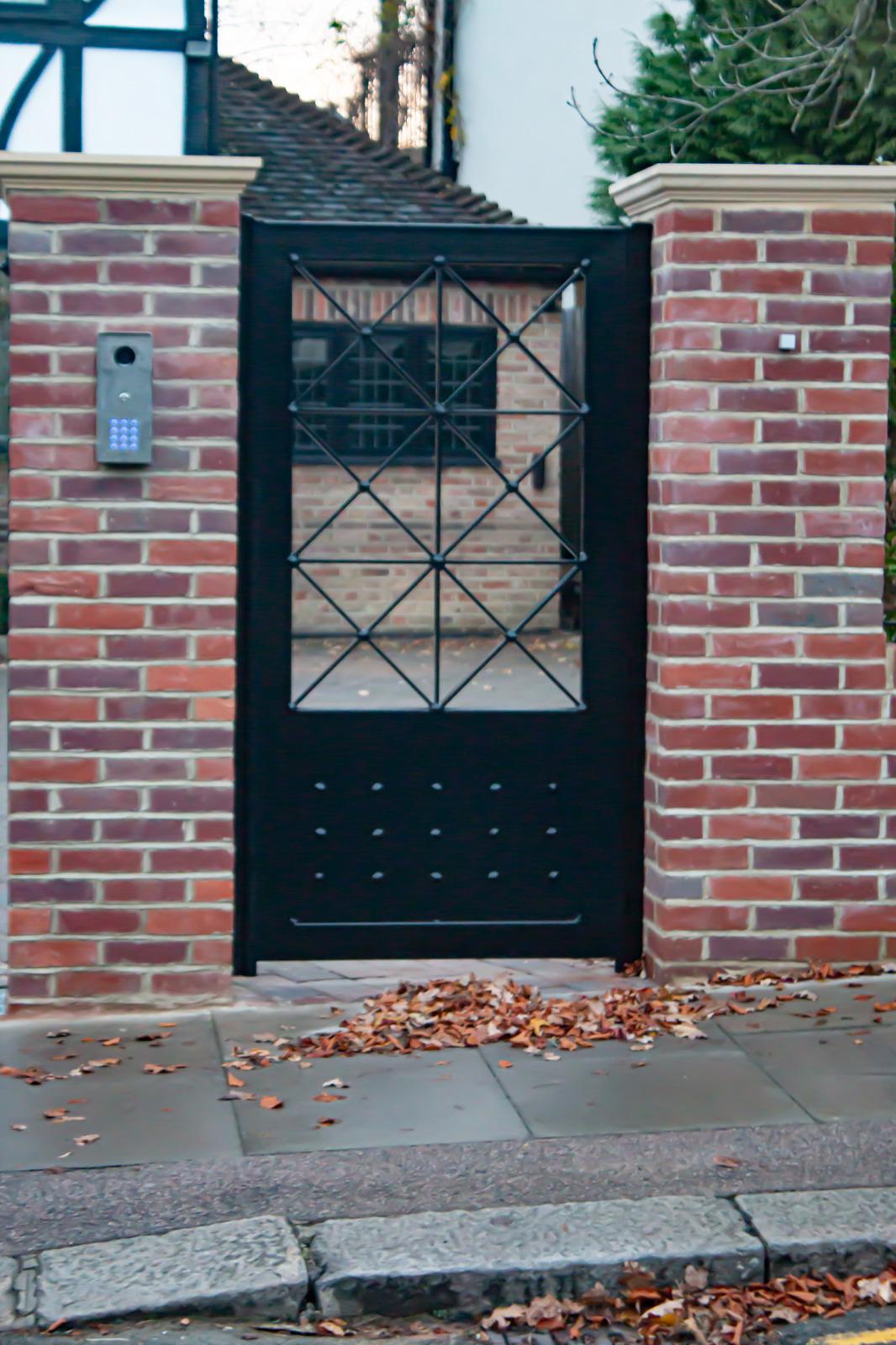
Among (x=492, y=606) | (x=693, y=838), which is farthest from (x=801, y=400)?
(x=492, y=606)

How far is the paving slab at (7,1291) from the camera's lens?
9.96 feet

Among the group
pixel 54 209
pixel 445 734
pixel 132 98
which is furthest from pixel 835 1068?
pixel 132 98

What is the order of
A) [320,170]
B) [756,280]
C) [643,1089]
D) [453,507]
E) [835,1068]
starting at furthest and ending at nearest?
[320,170] → [453,507] → [756,280] → [835,1068] → [643,1089]

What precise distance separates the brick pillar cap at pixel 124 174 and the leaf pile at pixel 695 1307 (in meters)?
2.87

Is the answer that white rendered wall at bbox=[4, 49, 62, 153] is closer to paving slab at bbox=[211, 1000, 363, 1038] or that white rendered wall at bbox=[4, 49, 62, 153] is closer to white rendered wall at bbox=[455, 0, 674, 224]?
white rendered wall at bbox=[455, 0, 674, 224]

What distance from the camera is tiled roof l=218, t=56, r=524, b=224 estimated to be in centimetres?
1627

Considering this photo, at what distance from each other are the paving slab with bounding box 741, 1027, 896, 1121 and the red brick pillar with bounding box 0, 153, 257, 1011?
5.00ft

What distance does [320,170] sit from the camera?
1730 cm

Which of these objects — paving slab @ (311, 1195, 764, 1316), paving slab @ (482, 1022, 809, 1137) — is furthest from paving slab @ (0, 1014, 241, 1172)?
paving slab @ (482, 1022, 809, 1137)

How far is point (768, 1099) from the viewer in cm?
404

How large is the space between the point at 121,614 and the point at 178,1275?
202cm

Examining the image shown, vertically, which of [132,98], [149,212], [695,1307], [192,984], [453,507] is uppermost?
[132,98]

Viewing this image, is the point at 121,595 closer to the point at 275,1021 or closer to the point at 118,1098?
the point at 275,1021

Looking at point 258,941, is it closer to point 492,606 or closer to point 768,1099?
point 768,1099
